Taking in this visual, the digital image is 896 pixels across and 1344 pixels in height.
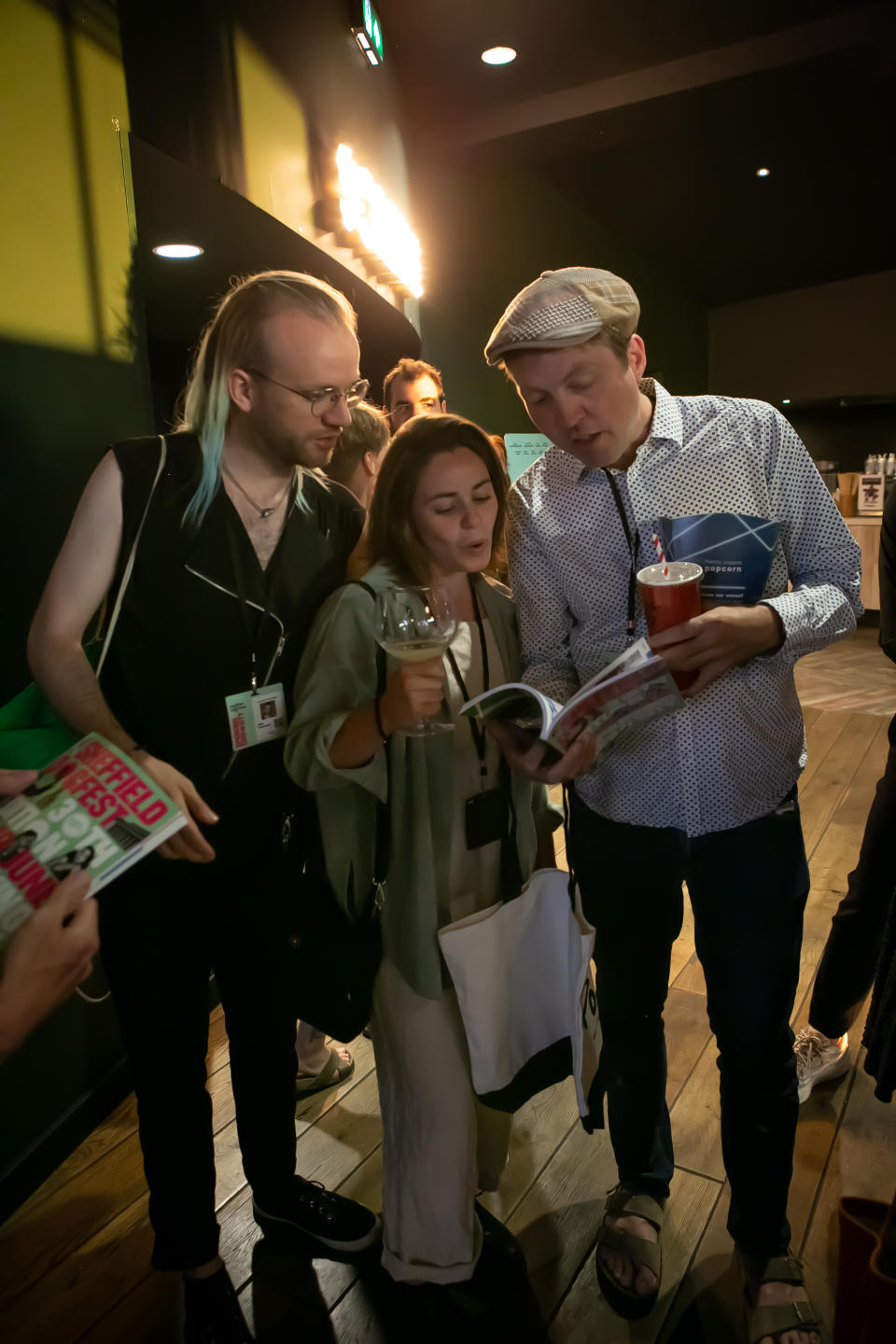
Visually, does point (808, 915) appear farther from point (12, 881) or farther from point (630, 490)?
point (12, 881)

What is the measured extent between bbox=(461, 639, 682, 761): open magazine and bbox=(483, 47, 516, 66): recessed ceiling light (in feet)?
14.3

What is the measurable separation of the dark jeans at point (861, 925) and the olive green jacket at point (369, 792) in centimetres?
108

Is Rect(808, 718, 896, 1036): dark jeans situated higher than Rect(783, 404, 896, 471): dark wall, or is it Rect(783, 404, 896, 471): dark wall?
Rect(783, 404, 896, 471): dark wall

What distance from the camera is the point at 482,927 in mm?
1409

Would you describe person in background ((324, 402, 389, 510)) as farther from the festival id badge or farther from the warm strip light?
the warm strip light

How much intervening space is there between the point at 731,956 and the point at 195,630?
104cm

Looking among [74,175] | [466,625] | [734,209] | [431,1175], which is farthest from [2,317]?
[734,209]

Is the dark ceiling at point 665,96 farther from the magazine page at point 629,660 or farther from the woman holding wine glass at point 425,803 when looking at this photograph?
the magazine page at point 629,660

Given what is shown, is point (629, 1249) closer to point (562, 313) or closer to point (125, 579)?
point (125, 579)

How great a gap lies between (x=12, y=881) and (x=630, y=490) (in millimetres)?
1032

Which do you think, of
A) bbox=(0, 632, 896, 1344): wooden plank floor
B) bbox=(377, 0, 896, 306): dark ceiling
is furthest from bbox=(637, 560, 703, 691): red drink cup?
bbox=(377, 0, 896, 306): dark ceiling

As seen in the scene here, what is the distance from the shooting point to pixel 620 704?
1.19 m

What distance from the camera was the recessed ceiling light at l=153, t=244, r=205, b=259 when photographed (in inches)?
129

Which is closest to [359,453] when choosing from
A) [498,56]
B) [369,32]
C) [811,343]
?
Answer: [369,32]
